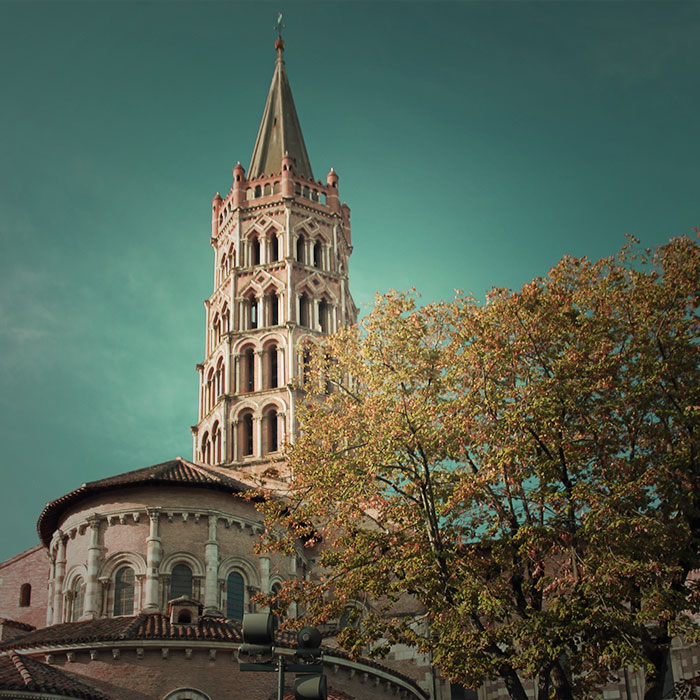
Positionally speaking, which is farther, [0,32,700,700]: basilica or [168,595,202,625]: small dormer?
[168,595,202,625]: small dormer

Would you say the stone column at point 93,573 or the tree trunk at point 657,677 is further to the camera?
the stone column at point 93,573

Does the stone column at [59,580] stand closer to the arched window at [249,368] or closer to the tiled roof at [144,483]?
the tiled roof at [144,483]

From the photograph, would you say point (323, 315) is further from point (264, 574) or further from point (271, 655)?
point (271, 655)

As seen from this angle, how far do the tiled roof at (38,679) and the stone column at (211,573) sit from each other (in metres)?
6.80

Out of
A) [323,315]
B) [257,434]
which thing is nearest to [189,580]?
[257,434]

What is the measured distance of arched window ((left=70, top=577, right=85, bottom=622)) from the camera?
3101 cm

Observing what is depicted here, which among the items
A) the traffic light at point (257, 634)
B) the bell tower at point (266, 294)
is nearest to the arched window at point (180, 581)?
the bell tower at point (266, 294)

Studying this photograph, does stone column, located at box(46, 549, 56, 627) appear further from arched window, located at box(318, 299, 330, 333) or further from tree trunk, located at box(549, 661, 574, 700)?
arched window, located at box(318, 299, 330, 333)

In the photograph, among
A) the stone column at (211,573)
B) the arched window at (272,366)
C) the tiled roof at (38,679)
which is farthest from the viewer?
the arched window at (272,366)

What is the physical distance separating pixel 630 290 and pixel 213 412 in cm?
3573

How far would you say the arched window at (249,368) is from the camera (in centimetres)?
5306

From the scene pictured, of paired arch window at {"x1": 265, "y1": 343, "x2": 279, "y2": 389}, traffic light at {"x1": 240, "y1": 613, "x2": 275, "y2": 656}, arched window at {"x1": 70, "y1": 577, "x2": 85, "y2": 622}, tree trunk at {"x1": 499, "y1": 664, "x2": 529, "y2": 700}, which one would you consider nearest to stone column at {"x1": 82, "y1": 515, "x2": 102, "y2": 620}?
arched window at {"x1": 70, "y1": 577, "x2": 85, "y2": 622}

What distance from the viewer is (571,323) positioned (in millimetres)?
20531

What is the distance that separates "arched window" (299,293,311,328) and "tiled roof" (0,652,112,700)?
31812mm
